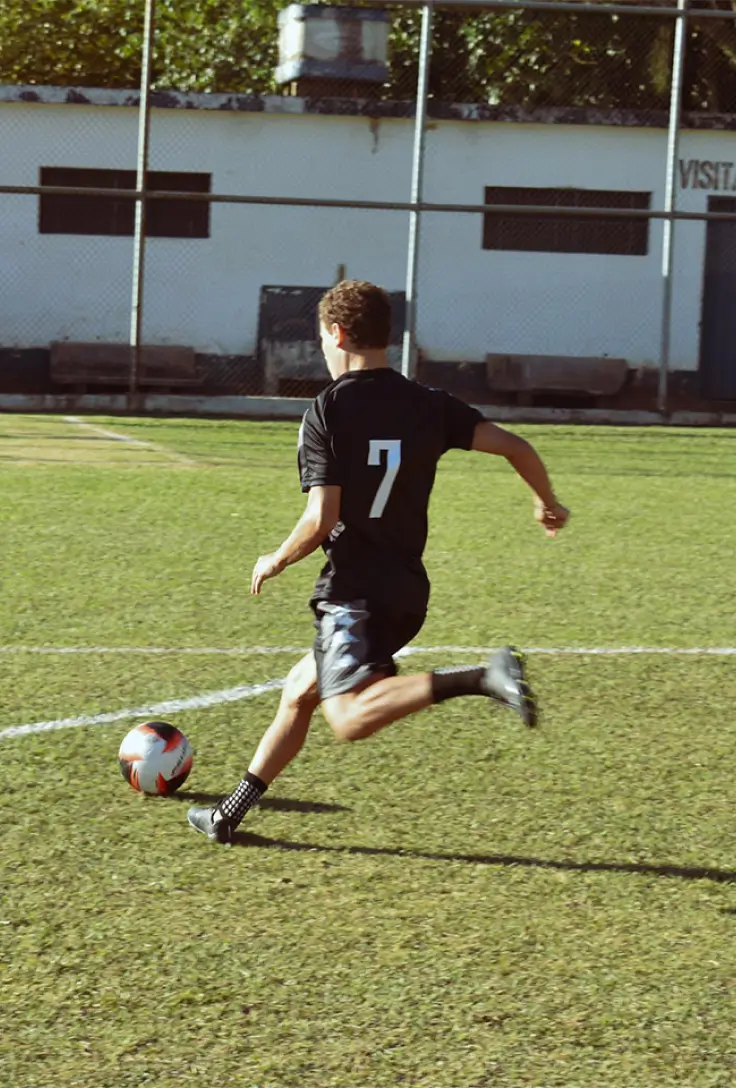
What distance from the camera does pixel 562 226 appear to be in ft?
72.1

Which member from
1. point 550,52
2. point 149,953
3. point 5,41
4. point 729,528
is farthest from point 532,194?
point 149,953

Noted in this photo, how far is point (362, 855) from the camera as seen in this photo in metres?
4.58

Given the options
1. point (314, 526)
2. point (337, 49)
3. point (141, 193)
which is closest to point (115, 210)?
point (337, 49)

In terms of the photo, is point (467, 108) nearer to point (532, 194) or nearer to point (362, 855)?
point (532, 194)

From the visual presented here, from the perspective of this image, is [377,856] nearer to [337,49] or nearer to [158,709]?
[158,709]

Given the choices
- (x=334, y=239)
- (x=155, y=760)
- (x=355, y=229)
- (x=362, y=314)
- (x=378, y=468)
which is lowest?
(x=155, y=760)

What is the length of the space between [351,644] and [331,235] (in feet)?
58.3

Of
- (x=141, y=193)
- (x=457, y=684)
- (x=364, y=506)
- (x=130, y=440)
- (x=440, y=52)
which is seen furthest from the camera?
(x=440, y=52)

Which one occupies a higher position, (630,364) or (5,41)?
(5,41)

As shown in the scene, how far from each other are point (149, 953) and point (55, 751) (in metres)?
1.78

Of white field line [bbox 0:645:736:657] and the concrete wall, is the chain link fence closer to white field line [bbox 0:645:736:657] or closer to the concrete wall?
the concrete wall

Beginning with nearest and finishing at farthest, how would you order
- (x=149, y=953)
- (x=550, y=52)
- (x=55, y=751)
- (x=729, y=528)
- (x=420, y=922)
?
(x=149, y=953) → (x=420, y=922) → (x=55, y=751) → (x=729, y=528) → (x=550, y=52)

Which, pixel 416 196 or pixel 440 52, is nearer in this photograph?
pixel 416 196

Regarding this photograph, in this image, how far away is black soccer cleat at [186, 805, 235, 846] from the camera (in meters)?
4.63
